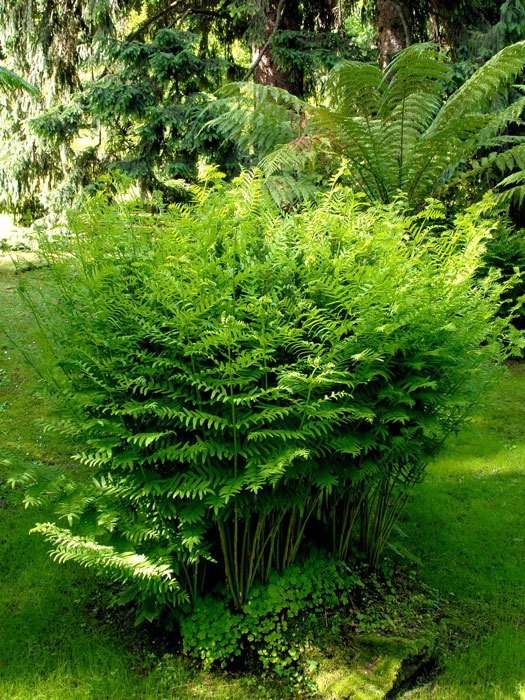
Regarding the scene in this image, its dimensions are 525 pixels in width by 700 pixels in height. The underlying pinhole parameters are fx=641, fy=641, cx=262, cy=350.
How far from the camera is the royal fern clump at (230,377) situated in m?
2.67

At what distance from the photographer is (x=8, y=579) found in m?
3.59

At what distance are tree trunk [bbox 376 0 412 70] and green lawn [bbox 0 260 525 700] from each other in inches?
258

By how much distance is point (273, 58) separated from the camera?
32.8 ft

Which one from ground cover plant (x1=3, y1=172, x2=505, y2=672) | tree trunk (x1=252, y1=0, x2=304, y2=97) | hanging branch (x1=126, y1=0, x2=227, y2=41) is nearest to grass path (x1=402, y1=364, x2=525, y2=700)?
ground cover plant (x1=3, y1=172, x2=505, y2=672)

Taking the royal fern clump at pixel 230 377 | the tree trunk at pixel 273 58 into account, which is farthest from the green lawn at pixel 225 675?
the tree trunk at pixel 273 58

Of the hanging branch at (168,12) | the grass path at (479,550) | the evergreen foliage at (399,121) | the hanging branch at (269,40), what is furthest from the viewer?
the hanging branch at (168,12)

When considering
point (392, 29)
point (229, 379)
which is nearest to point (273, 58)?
point (392, 29)

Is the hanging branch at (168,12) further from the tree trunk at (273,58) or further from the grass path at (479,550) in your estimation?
the grass path at (479,550)

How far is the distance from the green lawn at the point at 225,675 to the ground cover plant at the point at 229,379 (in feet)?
0.77

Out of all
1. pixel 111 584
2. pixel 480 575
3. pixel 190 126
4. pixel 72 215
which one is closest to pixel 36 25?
pixel 190 126

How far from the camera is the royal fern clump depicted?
8.76ft

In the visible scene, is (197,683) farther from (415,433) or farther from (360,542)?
(415,433)

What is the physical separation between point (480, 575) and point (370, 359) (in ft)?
6.59

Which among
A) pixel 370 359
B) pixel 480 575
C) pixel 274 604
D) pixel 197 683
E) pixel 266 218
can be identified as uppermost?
pixel 266 218
